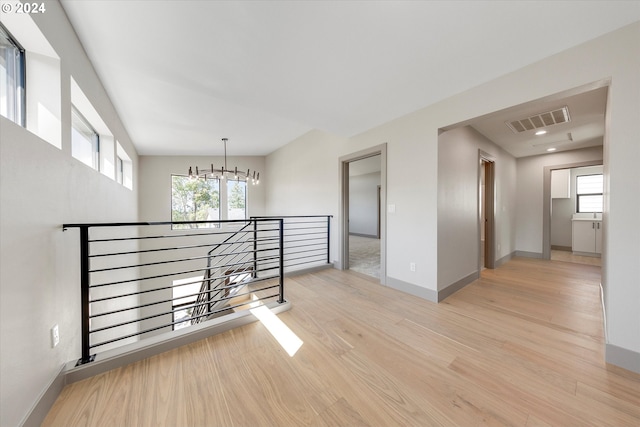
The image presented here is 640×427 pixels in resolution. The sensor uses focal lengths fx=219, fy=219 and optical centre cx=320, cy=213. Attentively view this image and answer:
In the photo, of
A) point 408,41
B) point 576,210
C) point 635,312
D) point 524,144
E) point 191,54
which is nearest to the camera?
point 635,312

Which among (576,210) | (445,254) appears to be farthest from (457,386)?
(576,210)

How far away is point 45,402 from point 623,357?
3571mm

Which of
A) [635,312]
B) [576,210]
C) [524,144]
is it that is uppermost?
[524,144]

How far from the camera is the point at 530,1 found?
1.36 m

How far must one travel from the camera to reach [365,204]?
9.07m

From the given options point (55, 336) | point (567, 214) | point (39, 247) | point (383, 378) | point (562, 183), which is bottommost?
point (383, 378)

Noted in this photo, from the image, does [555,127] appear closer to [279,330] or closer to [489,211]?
[489,211]

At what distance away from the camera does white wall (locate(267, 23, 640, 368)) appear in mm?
1499

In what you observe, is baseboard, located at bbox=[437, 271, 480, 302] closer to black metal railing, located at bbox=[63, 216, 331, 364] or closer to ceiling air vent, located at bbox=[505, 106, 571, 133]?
black metal railing, located at bbox=[63, 216, 331, 364]

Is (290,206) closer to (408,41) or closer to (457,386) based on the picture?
(408,41)

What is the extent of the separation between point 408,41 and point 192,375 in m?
2.84

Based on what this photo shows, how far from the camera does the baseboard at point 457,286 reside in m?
2.67

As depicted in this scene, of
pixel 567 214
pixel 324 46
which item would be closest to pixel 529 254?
pixel 567 214

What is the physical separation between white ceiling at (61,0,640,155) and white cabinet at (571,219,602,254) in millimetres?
5671
